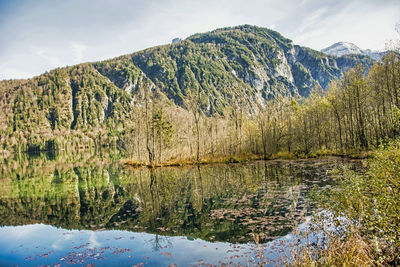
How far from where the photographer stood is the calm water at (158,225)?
37.0 ft

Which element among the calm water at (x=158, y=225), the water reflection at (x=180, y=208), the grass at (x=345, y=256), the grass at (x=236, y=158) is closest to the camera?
the grass at (x=345, y=256)

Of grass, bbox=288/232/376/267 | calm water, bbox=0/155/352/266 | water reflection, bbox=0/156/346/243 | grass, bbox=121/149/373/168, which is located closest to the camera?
grass, bbox=288/232/376/267

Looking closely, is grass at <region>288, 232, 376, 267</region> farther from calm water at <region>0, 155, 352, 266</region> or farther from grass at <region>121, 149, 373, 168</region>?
grass at <region>121, 149, 373, 168</region>

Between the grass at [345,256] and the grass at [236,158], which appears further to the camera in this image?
the grass at [236,158]

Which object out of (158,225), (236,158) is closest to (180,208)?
(158,225)

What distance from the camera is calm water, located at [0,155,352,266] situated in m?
11.3

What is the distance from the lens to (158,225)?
15258 mm

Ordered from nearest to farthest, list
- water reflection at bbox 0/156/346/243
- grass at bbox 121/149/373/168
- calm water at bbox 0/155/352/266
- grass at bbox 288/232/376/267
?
grass at bbox 288/232/376/267
calm water at bbox 0/155/352/266
water reflection at bbox 0/156/346/243
grass at bbox 121/149/373/168

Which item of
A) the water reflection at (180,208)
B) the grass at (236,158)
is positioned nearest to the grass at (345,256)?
the water reflection at (180,208)

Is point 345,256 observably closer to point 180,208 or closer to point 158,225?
point 158,225

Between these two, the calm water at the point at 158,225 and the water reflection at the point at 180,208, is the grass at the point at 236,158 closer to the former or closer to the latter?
the water reflection at the point at 180,208

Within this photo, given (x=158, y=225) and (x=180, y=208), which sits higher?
(x=180, y=208)

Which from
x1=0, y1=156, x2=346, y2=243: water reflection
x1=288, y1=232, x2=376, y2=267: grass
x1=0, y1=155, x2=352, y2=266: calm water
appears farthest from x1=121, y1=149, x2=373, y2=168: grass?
x1=288, y1=232, x2=376, y2=267: grass

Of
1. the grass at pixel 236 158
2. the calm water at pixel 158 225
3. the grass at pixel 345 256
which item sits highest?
the grass at pixel 236 158
